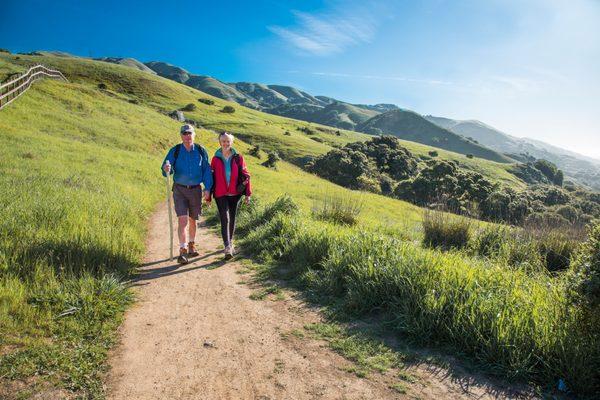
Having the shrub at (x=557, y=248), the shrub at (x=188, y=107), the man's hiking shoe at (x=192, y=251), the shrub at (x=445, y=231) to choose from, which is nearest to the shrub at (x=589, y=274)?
the shrub at (x=557, y=248)

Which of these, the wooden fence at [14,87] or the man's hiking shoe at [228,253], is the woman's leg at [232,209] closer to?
the man's hiking shoe at [228,253]

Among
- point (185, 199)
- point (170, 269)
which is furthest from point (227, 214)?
point (170, 269)

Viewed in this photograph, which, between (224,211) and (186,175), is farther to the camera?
(224,211)

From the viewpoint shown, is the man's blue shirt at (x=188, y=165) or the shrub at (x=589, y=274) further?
the man's blue shirt at (x=188, y=165)

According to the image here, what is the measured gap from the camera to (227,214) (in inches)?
323

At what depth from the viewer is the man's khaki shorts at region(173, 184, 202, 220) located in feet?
25.8

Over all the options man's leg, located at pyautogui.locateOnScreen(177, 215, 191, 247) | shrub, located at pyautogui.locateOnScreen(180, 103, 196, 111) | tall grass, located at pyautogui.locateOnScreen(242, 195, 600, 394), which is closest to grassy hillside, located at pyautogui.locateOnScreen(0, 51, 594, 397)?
tall grass, located at pyautogui.locateOnScreen(242, 195, 600, 394)

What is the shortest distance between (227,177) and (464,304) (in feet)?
17.4

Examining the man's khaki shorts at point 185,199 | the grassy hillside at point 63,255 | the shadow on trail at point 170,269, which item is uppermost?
the man's khaki shorts at point 185,199

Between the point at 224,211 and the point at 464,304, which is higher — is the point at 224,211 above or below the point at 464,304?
above

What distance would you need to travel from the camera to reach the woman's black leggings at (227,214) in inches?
321

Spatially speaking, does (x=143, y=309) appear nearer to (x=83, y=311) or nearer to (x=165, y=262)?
(x=83, y=311)

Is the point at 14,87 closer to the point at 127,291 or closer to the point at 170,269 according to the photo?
the point at 170,269

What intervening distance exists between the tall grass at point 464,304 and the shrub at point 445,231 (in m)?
5.44
